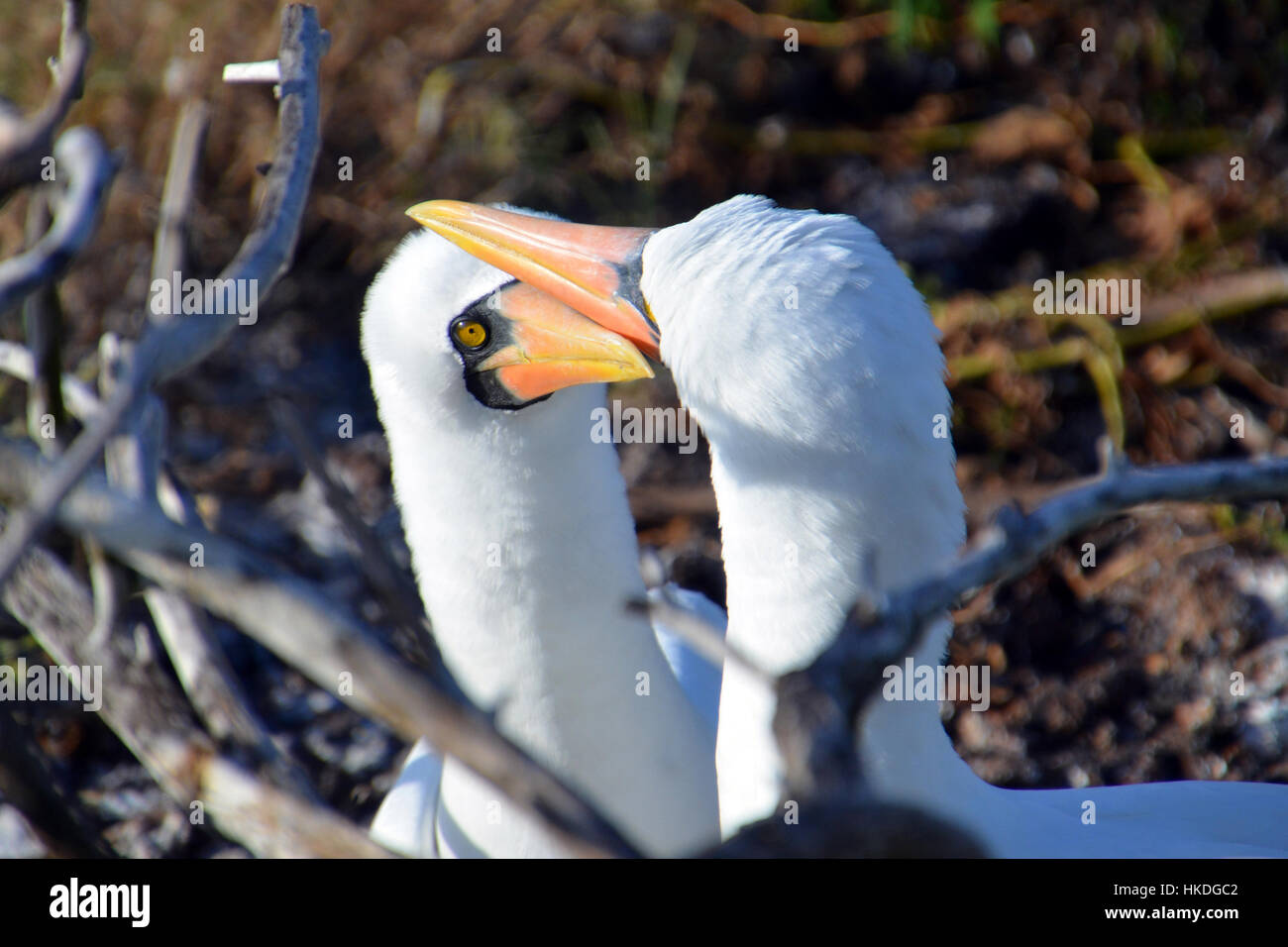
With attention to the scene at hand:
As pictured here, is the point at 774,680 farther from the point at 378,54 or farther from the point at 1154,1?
the point at 1154,1

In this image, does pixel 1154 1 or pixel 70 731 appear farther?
pixel 1154 1

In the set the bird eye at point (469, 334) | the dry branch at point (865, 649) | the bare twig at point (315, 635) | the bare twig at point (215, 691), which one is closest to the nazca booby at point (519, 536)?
the bird eye at point (469, 334)

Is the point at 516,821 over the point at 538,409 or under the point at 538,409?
under

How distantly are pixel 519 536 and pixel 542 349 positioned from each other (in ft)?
1.11

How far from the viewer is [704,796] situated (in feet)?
8.28

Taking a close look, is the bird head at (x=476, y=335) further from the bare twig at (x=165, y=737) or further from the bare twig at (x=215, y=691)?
the bare twig at (x=165, y=737)

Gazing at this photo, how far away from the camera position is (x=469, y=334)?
2.25m

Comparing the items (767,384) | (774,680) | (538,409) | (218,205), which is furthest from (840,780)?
(218,205)

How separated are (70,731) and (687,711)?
176 cm

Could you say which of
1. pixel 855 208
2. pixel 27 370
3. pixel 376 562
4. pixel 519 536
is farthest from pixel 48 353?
pixel 855 208

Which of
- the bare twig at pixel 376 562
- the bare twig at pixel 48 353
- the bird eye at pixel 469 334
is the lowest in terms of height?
the bare twig at pixel 376 562

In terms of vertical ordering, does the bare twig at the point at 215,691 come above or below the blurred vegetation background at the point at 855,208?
below

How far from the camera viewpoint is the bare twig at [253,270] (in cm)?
100

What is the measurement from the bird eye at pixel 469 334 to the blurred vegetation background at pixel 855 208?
4.83ft
